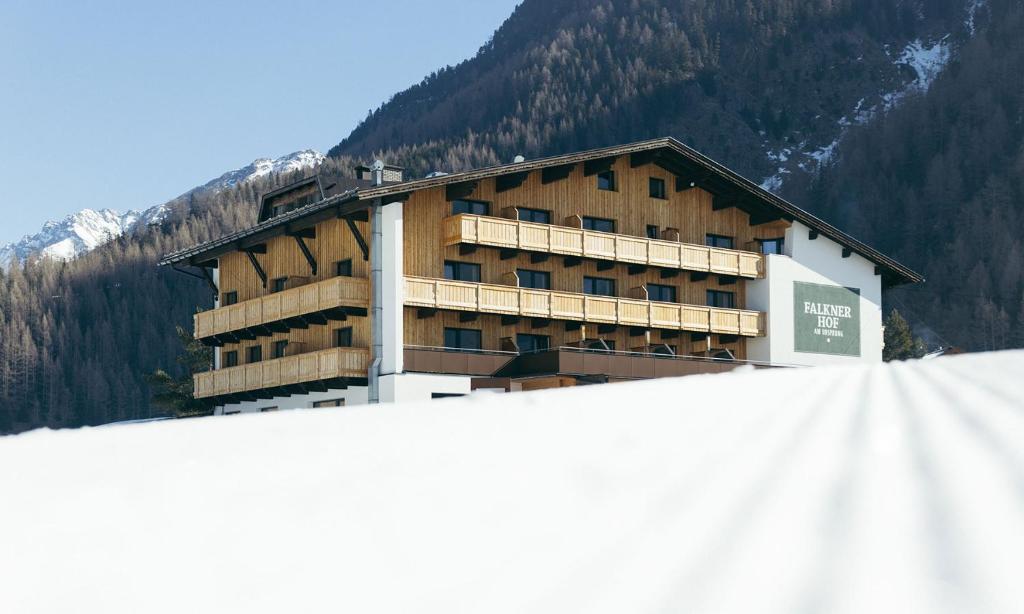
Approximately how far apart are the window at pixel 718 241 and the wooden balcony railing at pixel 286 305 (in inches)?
707

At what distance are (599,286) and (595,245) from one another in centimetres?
243

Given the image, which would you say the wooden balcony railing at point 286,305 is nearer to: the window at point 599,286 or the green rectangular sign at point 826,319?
the window at point 599,286

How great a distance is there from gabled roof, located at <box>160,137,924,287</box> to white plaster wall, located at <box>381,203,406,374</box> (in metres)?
0.89

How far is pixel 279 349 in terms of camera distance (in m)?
50.9

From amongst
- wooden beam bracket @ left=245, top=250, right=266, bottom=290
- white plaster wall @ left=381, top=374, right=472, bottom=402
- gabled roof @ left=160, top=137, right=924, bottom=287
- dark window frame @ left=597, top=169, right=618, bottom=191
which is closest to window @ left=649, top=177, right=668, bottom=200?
gabled roof @ left=160, top=137, right=924, bottom=287

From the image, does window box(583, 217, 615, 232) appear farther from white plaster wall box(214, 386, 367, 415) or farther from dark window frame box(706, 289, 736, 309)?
white plaster wall box(214, 386, 367, 415)

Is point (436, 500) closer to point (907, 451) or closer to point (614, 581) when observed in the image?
point (614, 581)

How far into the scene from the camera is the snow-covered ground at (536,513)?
4082mm

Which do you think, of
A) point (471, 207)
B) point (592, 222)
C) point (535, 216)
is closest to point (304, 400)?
point (471, 207)

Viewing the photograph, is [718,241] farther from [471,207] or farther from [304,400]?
[304,400]

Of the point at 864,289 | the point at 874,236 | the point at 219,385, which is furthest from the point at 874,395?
the point at 874,236

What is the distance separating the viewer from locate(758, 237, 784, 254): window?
56375mm

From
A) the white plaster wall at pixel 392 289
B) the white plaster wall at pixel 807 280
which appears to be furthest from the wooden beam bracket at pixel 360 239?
the white plaster wall at pixel 807 280

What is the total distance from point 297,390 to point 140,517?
43578 millimetres
